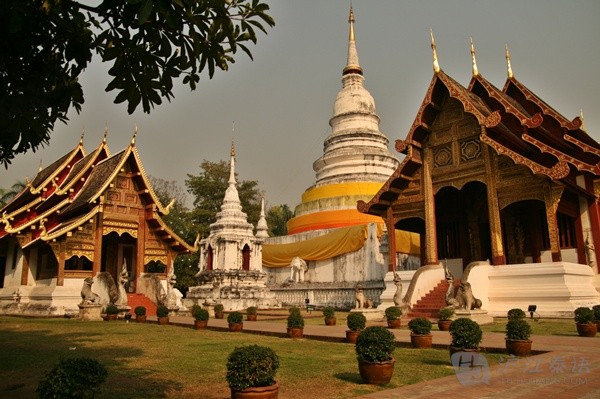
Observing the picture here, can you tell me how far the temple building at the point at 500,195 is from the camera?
15.4 metres

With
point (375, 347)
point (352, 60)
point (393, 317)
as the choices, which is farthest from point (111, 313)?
point (352, 60)

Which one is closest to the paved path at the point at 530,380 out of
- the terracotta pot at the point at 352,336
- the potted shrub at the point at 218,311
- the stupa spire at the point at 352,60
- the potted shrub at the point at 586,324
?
the potted shrub at the point at 586,324

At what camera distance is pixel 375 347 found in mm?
5891

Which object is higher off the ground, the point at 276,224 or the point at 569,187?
the point at 276,224

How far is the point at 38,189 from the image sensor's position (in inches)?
861

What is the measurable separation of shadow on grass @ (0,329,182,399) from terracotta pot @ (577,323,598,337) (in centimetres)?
841

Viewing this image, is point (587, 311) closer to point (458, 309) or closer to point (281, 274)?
point (458, 309)

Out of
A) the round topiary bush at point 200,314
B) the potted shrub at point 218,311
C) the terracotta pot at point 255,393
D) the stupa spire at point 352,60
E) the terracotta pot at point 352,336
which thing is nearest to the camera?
the terracotta pot at point 255,393

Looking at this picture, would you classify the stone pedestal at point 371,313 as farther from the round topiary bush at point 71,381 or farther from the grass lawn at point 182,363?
the round topiary bush at point 71,381

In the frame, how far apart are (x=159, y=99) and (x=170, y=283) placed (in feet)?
57.0

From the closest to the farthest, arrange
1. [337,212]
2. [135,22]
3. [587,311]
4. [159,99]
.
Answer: [135,22] < [159,99] < [587,311] < [337,212]

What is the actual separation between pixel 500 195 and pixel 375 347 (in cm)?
1245

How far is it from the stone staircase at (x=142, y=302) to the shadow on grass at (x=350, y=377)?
584 inches

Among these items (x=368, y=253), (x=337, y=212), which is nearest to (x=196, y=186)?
(x=337, y=212)
